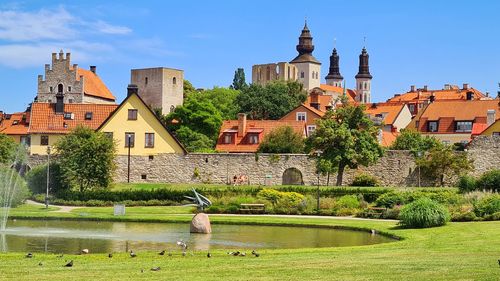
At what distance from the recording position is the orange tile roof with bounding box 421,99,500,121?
87.8m

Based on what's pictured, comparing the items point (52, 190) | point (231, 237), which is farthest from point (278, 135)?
point (231, 237)

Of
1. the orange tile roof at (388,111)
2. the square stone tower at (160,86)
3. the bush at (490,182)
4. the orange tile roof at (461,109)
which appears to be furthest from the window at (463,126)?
the square stone tower at (160,86)

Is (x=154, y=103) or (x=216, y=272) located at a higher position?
(x=154, y=103)

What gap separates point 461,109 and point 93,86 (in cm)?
4384

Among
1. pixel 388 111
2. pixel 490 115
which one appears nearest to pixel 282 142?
pixel 490 115

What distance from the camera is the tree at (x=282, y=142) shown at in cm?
6994

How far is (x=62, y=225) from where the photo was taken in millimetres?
36750

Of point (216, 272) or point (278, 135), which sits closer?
point (216, 272)

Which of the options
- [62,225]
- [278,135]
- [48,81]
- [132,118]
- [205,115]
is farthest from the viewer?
[48,81]

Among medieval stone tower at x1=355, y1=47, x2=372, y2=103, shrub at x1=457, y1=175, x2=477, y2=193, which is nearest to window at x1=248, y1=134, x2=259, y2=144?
shrub at x1=457, y1=175, x2=477, y2=193

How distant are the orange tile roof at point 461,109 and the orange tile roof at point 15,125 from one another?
4195 centimetres

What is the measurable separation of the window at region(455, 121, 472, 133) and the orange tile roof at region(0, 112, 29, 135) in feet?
144

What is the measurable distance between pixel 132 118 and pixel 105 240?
124 ft

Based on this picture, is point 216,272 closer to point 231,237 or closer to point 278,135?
point 231,237
